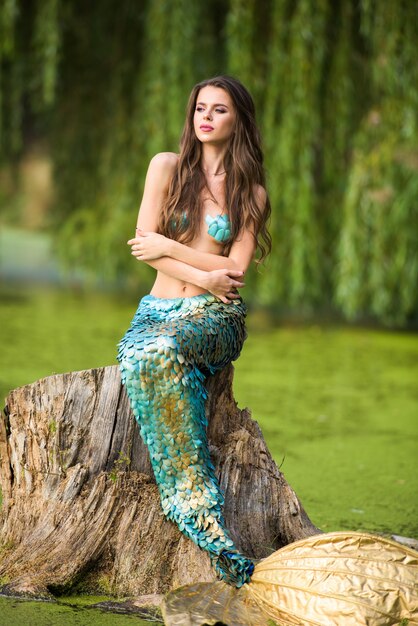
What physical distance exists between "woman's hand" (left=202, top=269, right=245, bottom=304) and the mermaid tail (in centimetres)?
12

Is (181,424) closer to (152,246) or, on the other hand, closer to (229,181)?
(152,246)

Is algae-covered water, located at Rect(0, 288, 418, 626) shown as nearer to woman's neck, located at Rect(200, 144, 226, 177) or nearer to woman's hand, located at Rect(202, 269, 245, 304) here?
woman's hand, located at Rect(202, 269, 245, 304)

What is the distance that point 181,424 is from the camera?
92.0 inches

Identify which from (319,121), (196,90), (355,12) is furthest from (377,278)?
(196,90)

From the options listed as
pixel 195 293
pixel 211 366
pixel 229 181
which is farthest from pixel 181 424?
pixel 229 181

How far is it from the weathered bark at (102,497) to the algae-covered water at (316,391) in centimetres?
18

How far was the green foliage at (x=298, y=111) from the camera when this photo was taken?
18.5 ft

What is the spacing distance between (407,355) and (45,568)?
4.07m

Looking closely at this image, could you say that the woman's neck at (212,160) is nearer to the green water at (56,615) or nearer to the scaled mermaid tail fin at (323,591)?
the scaled mermaid tail fin at (323,591)

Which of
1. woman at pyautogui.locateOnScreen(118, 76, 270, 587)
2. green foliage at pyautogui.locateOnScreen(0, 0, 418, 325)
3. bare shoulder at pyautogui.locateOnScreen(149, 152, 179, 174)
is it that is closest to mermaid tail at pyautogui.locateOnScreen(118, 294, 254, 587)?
woman at pyautogui.locateOnScreen(118, 76, 270, 587)

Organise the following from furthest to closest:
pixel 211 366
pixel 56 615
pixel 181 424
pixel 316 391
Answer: pixel 316 391 < pixel 211 366 < pixel 181 424 < pixel 56 615

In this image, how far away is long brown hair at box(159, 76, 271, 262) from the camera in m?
2.58

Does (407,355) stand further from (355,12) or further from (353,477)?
(353,477)

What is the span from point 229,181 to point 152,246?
280mm
